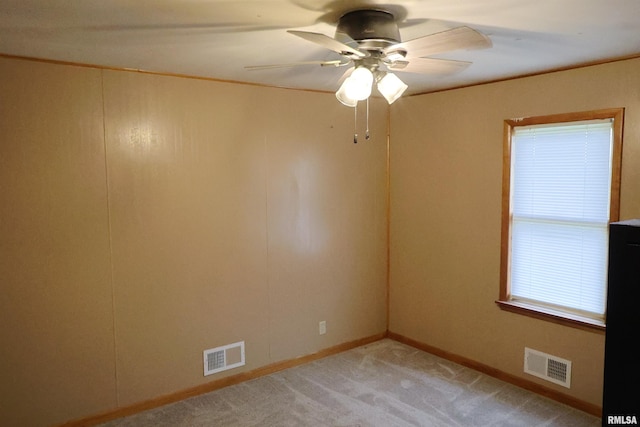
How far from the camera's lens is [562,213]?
343 cm

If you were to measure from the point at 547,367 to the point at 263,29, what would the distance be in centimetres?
309

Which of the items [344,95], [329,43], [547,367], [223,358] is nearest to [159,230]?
[223,358]

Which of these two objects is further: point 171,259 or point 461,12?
point 171,259

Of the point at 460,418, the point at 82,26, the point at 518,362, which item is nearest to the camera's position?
the point at 82,26

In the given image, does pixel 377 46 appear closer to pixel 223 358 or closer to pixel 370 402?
pixel 370 402


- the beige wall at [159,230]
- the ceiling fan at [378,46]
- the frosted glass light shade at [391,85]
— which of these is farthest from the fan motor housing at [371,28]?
the beige wall at [159,230]

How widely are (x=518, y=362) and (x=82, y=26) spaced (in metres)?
3.71

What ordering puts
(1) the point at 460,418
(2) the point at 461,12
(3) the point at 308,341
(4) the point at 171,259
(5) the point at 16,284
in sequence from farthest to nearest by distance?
1. (3) the point at 308,341
2. (4) the point at 171,259
3. (1) the point at 460,418
4. (5) the point at 16,284
5. (2) the point at 461,12

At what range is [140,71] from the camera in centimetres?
325

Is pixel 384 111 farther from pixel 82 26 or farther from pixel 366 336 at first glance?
pixel 82 26

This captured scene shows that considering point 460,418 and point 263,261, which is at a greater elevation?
point 263,261

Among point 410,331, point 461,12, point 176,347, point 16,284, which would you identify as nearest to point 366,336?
point 410,331

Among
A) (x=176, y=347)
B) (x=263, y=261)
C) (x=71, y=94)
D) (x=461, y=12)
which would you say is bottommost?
(x=176, y=347)

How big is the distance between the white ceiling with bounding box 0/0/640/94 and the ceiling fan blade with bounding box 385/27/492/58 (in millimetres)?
170
